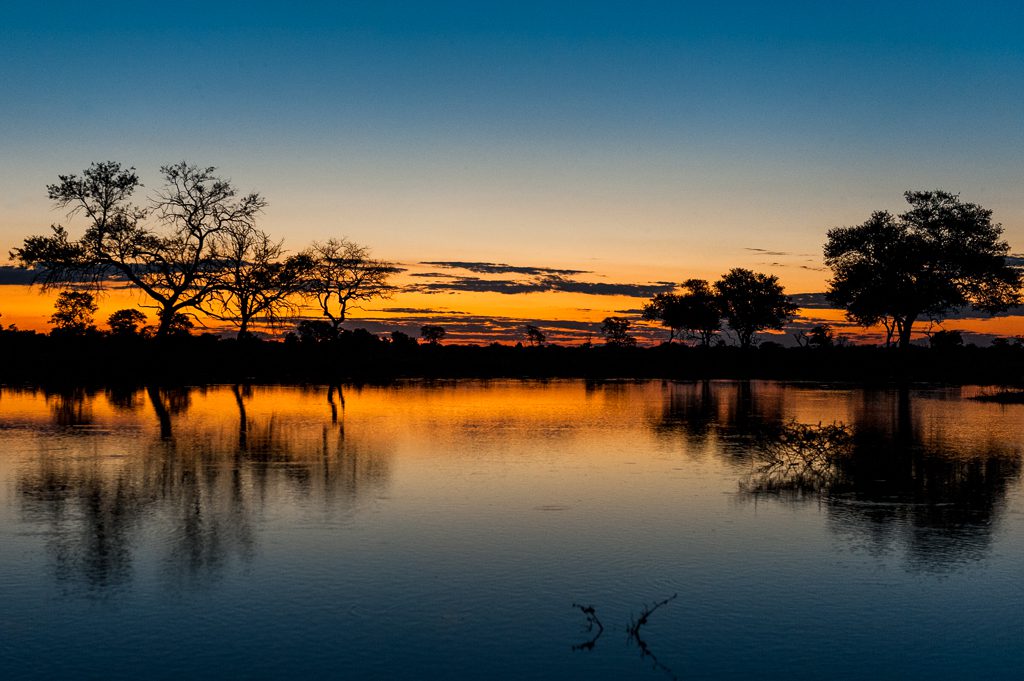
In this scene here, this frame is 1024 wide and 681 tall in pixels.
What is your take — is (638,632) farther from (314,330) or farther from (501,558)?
(314,330)

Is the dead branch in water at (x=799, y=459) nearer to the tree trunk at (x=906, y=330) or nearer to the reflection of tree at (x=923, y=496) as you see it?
the reflection of tree at (x=923, y=496)

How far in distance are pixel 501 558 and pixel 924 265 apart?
61.6 meters

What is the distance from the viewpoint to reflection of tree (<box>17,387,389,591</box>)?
32.0 ft

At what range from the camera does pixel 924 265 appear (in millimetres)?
63969

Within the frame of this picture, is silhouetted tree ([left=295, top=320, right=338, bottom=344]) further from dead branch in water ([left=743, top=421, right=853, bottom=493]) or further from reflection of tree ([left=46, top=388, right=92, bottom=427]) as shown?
dead branch in water ([left=743, top=421, right=853, bottom=493])

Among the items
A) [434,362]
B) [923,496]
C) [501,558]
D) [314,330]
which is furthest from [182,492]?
[314,330]

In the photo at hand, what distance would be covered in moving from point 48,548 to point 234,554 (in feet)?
6.78

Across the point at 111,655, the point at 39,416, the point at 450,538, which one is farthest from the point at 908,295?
the point at 111,655

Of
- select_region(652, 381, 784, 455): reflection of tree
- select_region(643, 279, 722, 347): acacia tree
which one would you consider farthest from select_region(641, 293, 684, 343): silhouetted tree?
select_region(652, 381, 784, 455): reflection of tree

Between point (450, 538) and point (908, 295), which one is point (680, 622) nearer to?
point (450, 538)

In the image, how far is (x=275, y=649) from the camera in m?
6.95

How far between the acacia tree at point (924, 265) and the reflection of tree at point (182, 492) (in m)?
52.3

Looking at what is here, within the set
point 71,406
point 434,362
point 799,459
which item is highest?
point 434,362

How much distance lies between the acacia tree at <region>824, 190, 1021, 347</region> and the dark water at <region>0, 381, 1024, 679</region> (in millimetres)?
46088
